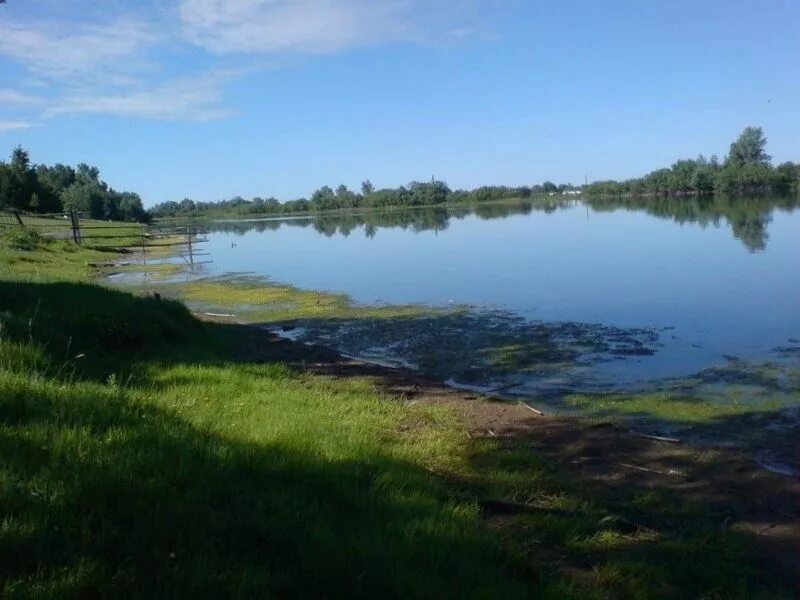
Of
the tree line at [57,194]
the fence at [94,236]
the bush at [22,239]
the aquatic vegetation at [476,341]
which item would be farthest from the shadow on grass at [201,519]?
the tree line at [57,194]

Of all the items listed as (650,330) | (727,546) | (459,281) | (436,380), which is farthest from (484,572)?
(459,281)

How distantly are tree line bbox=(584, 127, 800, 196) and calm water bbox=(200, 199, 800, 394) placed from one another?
52.8m

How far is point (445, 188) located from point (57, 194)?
10055 centimetres

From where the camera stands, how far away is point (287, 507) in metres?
4.43

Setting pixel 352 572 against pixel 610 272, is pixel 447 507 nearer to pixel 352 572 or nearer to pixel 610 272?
pixel 352 572

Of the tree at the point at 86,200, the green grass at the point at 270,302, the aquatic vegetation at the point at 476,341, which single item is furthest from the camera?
the tree at the point at 86,200

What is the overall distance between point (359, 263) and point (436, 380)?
81.8 feet

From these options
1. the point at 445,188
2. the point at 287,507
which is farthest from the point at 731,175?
the point at 287,507

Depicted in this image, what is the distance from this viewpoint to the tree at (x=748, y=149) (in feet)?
349

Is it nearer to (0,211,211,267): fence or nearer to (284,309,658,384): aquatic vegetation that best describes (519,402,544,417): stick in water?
(284,309,658,384): aquatic vegetation

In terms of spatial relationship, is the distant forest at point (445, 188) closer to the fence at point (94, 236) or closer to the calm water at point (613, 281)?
the fence at point (94, 236)

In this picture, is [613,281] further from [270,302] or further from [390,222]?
[390,222]

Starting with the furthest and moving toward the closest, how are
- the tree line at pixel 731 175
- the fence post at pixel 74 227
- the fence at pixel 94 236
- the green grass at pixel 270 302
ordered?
the tree line at pixel 731 175 < the fence at pixel 94 236 < the fence post at pixel 74 227 < the green grass at pixel 270 302

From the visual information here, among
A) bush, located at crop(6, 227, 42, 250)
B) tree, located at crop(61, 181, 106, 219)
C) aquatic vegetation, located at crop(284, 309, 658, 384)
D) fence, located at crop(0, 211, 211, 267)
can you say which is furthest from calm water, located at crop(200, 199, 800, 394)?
tree, located at crop(61, 181, 106, 219)
